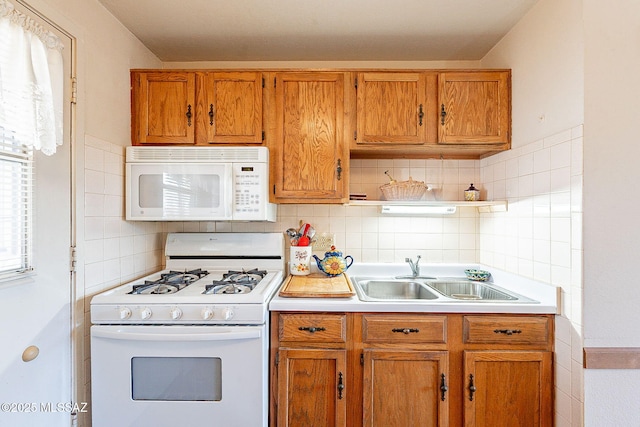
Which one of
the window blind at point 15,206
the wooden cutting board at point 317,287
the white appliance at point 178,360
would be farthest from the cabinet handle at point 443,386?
the window blind at point 15,206

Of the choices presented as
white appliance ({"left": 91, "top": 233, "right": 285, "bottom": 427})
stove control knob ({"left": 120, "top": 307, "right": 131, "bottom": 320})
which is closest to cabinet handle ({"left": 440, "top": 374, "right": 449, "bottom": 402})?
white appliance ({"left": 91, "top": 233, "right": 285, "bottom": 427})

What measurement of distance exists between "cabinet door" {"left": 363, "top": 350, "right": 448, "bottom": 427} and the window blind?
1.51 m

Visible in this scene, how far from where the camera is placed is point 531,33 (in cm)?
167

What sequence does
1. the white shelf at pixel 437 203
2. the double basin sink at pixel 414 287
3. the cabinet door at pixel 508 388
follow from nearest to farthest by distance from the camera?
the cabinet door at pixel 508 388 → the white shelf at pixel 437 203 → the double basin sink at pixel 414 287

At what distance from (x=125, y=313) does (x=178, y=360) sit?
323 millimetres

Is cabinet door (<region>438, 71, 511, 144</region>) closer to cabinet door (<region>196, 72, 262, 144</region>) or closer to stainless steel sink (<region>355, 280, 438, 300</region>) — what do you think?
stainless steel sink (<region>355, 280, 438, 300</region>)

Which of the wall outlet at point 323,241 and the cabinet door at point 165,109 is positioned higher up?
the cabinet door at point 165,109

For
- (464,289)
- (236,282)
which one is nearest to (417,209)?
(464,289)

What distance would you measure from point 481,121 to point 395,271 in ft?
3.60

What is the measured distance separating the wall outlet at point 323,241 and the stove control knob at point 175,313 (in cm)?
101

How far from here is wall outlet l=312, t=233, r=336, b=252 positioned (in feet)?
7.36

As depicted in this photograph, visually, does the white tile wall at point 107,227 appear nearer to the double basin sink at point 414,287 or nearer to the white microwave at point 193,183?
the white microwave at point 193,183

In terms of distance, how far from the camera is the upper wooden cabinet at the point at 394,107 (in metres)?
1.89

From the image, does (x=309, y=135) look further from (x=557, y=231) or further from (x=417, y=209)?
(x=557, y=231)
